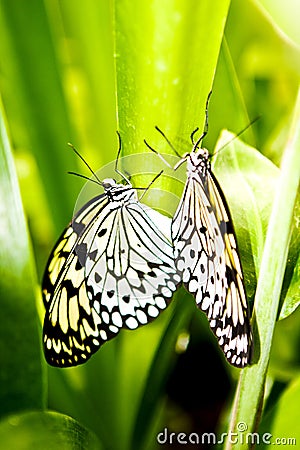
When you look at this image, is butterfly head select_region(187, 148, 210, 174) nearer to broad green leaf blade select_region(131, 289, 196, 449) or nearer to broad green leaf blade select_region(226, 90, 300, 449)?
broad green leaf blade select_region(226, 90, 300, 449)

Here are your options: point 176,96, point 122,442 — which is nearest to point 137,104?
point 176,96

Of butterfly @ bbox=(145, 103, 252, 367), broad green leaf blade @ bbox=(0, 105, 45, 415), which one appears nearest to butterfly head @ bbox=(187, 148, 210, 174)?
butterfly @ bbox=(145, 103, 252, 367)

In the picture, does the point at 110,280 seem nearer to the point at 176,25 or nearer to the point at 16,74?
the point at 176,25

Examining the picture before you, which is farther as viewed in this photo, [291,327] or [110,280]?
[291,327]

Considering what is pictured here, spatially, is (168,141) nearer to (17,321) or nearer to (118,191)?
(118,191)

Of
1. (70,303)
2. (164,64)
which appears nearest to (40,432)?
(70,303)

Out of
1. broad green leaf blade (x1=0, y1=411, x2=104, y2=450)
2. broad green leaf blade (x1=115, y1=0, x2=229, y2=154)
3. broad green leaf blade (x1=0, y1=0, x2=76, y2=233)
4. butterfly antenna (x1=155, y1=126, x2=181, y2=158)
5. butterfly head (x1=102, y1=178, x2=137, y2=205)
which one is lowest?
broad green leaf blade (x1=0, y1=411, x2=104, y2=450)

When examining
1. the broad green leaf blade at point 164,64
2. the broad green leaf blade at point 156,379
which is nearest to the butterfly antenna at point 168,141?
the broad green leaf blade at point 164,64
